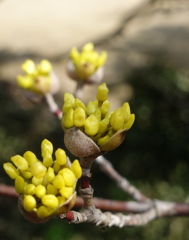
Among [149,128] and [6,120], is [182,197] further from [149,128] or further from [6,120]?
[6,120]

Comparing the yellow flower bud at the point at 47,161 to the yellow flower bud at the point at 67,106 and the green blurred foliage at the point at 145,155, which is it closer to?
the yellow flower bud at the point at 67,106

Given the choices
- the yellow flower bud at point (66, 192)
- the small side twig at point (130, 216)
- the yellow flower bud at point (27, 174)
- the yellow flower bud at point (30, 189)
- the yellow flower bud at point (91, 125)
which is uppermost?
the yellow flower bud at point (91, 125)

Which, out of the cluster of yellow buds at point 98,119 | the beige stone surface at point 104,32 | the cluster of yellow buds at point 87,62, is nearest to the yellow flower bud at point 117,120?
the cluster of yellow buds at point 98,119

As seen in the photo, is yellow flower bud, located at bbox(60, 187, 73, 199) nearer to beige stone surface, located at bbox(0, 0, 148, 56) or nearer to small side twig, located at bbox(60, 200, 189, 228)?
small side twig, located at bbox(60, 200, 189, 228)

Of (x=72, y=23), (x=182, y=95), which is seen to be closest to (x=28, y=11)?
(x=72, y=23)

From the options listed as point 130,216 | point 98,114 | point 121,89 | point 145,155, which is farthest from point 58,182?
point 121,89

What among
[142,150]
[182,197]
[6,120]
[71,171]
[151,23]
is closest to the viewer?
[71,171]
